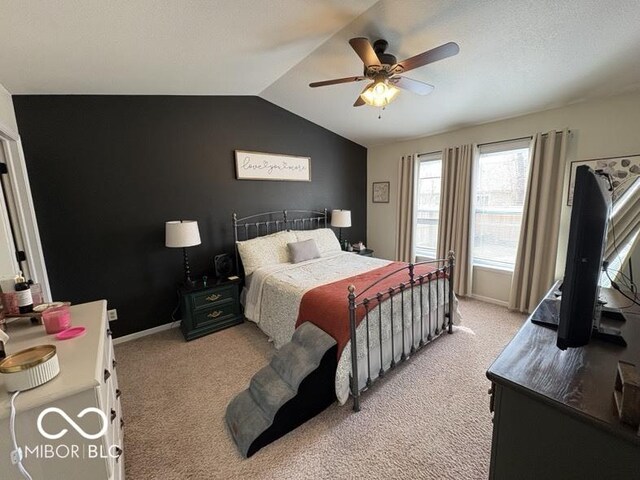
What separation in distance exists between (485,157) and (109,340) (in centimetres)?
438

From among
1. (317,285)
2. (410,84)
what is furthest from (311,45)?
(317,285)

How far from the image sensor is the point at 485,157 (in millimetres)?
3572

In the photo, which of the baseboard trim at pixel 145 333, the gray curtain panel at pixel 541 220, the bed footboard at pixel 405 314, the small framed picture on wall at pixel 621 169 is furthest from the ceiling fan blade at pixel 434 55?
the baseboard trim at pixel 145 333

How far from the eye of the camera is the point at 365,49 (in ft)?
5.87

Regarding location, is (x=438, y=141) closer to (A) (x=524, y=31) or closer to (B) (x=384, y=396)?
(A) (x=524, y=31)

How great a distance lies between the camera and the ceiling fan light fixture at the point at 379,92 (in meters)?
2.09

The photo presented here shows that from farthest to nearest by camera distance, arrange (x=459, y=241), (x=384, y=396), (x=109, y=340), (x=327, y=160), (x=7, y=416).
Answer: (x=327, y=160), (x=459, y=241), (x=384, y=396), (x=109, y=340), (x=7, y=416)

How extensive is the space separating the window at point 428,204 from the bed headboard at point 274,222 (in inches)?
62.1

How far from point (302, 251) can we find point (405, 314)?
5.12 ft

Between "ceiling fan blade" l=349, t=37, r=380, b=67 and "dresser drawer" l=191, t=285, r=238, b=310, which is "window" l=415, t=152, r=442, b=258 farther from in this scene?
"dresser drawer" l=191, t=285, r=238, b=310

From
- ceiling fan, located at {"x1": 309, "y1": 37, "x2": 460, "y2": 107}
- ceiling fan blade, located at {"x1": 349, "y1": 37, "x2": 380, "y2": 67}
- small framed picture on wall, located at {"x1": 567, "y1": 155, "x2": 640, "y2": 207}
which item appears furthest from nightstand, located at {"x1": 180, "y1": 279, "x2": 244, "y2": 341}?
small framed picture on wall, located at {"x1": 567, "y1": 155, "x2": 640, "y2": 207}

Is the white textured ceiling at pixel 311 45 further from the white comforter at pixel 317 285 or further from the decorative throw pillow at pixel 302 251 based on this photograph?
the white comforter at pixel 317 285

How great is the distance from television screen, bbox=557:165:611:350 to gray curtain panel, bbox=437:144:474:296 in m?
2.86

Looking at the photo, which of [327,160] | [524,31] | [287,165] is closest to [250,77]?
[287,165]
